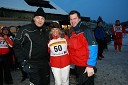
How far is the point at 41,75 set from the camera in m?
4.26

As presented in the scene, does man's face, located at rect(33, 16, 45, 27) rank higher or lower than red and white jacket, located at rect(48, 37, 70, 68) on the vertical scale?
higher

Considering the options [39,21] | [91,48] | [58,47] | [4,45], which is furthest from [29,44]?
[4,45]

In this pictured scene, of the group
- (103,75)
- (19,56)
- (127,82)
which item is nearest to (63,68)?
(19,56)

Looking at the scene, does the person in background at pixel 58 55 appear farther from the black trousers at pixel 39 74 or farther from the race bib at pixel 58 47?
the black trousers at pixel 39 74

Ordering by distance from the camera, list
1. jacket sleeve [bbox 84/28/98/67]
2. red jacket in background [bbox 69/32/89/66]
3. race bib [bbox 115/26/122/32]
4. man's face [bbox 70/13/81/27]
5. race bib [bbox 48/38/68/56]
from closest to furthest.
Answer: jacket sleeve [bbox 84/28/98/67]
red jacket in background [bbox 69/32/89/66]
man's face [bbox 70/13/81/27]
race bib [bbox 48/38/68/56]
race bib [bbox 115/26/122/32]

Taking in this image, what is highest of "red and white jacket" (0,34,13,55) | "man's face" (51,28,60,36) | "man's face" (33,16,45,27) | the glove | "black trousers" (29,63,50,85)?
"man's face" (33,16,45,27)

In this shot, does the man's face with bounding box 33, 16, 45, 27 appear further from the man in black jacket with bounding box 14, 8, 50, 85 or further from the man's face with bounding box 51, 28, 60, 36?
the man's face with bounding box 51, 28, 60, 36

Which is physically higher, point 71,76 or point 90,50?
point 90,50

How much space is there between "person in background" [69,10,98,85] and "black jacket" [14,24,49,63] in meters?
0.56

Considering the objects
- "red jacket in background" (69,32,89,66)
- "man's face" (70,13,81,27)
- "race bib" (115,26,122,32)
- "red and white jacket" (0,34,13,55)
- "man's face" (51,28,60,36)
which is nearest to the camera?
"red jacket in background" (69,32,89,66)

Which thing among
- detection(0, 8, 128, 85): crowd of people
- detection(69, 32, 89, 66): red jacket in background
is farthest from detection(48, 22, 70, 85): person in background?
detection(69, 32, 89, 66): red jacket in background

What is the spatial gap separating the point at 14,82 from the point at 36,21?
3.87 meters

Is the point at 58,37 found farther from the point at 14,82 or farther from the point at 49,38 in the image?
the point at 14,82

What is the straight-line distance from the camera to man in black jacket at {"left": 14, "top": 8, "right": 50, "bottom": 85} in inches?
161
